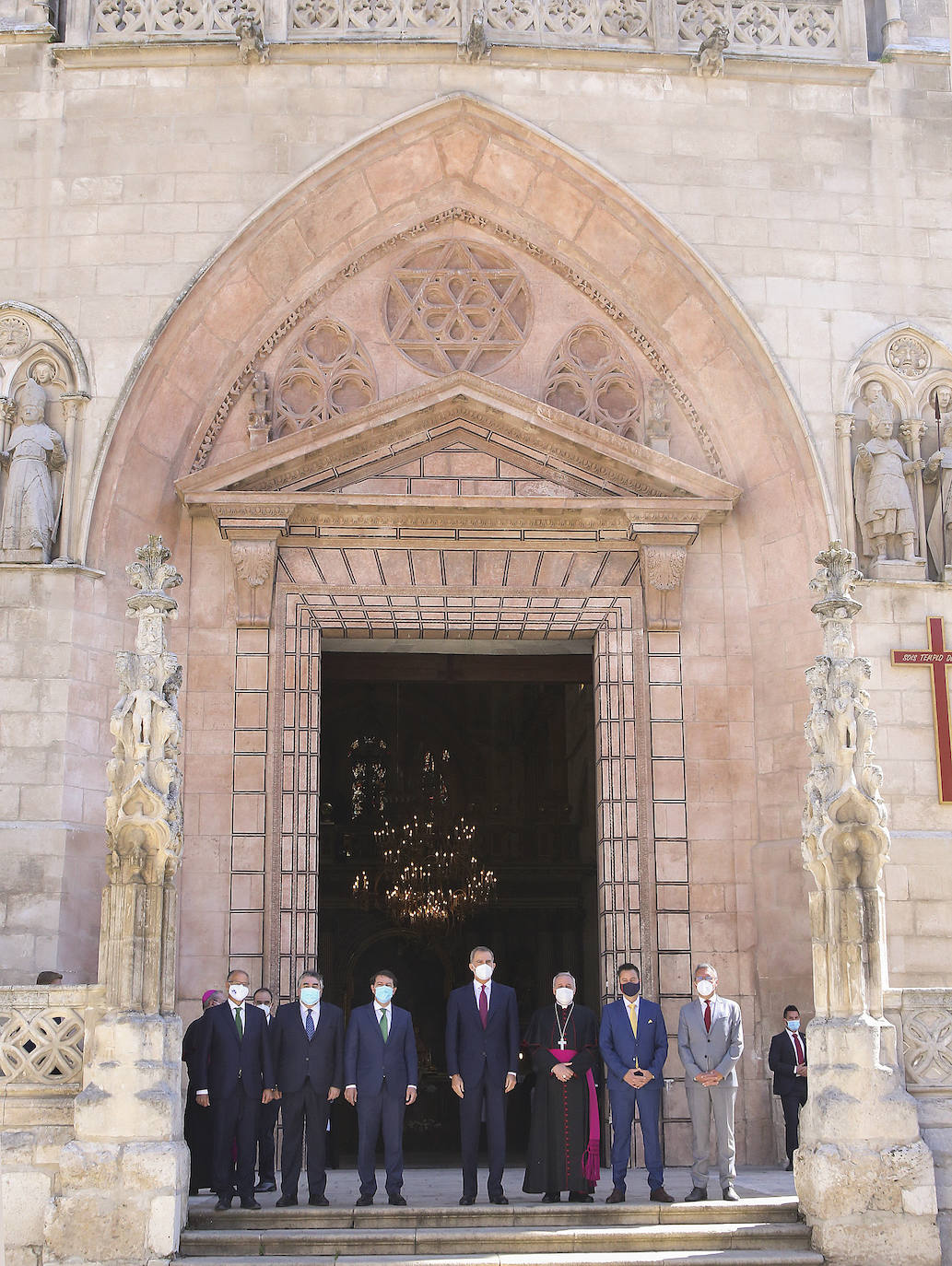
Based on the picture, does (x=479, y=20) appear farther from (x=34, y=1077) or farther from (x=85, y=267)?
(x=34, y=1077)

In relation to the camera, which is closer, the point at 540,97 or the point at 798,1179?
the point at 798,1179

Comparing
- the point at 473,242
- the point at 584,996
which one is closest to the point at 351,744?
the point at 584,996

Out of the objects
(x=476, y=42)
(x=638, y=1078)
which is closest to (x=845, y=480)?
(x=476, y=42)

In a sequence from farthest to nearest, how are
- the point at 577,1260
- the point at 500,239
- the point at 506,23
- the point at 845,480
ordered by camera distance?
the point at 500,239 → the point at 506,23 → the point at 845,480 → the point at 577,1260

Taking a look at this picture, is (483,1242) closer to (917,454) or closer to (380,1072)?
(380,1072)

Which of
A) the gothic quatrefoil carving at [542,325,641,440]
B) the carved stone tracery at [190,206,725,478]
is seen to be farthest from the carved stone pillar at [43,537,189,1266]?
the gothic quatrefoil carving at [542,325,641,440]

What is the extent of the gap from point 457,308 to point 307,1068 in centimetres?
668

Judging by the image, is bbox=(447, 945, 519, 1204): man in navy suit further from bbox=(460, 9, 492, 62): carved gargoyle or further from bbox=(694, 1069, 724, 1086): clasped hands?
bbox=(460, 9, 492, 62): carved gargoyle

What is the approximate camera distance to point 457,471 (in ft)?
41.4

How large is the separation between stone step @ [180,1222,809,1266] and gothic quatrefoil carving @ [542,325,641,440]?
6.65m

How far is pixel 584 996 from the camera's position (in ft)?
58.7

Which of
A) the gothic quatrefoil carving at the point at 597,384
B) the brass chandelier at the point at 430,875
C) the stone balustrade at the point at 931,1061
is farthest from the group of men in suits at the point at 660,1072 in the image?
the brass chandelier at the point at 430,875

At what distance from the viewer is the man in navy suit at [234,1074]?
896 centimetres

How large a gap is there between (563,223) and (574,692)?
8136mm
